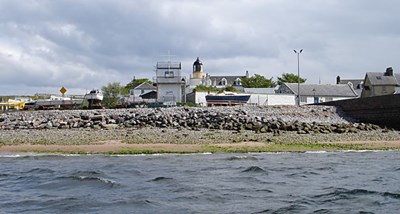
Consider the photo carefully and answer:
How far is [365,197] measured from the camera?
14.3 m

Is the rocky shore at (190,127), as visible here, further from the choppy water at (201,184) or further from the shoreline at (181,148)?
the choppy water at (201,184)

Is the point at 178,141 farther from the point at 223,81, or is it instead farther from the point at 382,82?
the point at 223,81

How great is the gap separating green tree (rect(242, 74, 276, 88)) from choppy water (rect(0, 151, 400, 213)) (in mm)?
91077

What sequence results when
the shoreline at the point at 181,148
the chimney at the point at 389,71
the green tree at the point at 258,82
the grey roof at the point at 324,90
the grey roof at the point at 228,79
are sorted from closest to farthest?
the shoreline at the point at 181,148 < the chimney at the point at 389,71 < the grey roof at the point at 324,90 < the green tree at the point at 258,82 < the grey roof at the point at 228,79

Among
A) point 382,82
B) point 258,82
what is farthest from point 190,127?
point 258,82

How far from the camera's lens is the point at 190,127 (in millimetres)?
39781

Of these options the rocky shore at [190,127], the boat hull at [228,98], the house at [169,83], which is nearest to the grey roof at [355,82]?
the boat hull at [228,98]

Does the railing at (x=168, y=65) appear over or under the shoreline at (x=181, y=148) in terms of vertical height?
over

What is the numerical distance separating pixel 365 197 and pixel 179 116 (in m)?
28.8

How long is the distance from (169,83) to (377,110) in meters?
33.7

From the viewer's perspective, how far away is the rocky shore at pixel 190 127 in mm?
32375

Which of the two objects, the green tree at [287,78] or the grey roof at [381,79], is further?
the green tree at [287,78]

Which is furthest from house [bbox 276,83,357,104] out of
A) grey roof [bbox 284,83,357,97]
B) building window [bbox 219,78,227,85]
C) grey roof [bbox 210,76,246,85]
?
grey roof [bbox 210,76,246,85]

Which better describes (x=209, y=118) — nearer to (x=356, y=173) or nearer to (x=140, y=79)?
(x=356, y=173)
